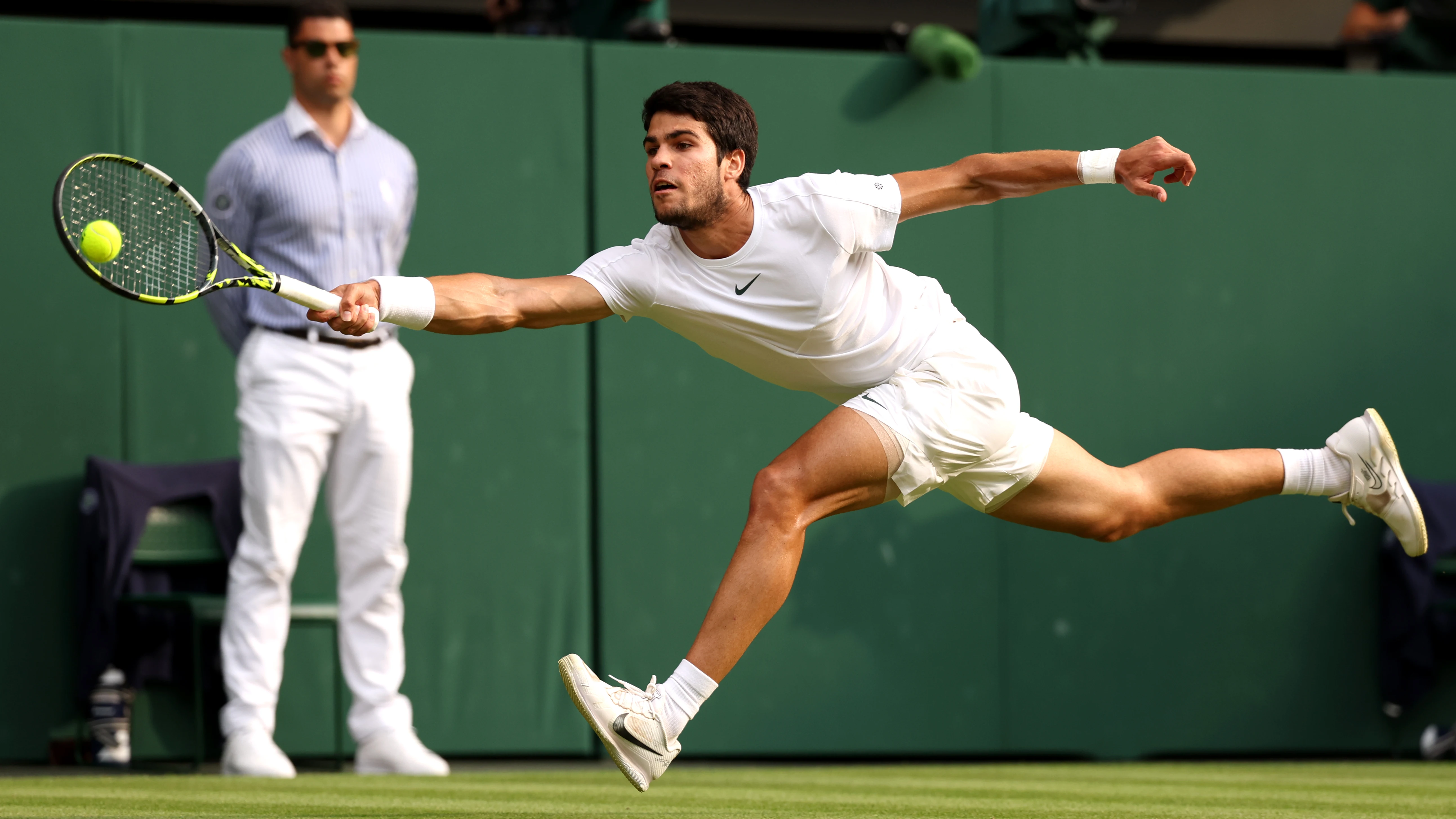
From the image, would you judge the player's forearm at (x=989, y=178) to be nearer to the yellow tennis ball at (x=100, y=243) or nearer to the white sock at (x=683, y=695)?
the white sock at (x=683, y=695)

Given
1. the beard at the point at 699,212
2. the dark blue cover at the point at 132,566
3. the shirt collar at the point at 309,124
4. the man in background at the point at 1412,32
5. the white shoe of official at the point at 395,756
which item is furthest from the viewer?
the man in background at the point at 1412,32

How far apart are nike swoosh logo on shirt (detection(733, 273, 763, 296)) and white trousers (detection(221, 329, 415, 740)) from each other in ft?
7.66

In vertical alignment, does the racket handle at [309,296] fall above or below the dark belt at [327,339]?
below

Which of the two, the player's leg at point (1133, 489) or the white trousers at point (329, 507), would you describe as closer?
the player's leg at point (1133, 489)

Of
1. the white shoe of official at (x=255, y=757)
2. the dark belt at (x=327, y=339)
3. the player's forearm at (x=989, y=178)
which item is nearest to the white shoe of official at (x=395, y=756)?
the white shoe of official at (x=255, y=757)

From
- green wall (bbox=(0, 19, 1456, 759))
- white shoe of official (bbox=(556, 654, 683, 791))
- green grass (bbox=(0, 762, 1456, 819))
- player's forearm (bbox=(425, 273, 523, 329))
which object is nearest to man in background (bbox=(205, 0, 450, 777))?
green grass (bbox=(0, 762, 1456, 819))

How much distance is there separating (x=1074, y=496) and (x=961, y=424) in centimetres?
51

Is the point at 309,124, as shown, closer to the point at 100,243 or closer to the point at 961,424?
the point at 100,243

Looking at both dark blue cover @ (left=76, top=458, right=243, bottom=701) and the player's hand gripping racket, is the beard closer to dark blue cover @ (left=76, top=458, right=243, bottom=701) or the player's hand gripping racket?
the player's hand gripping racket

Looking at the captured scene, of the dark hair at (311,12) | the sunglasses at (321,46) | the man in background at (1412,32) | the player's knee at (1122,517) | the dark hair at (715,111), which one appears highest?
the man in background at (1412,32)

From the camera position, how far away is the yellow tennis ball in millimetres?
4188

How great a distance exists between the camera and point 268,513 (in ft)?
20.2

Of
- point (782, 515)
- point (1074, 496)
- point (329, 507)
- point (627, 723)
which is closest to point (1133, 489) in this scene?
point (1074, 496)

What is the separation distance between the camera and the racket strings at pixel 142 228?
14.8 feet
